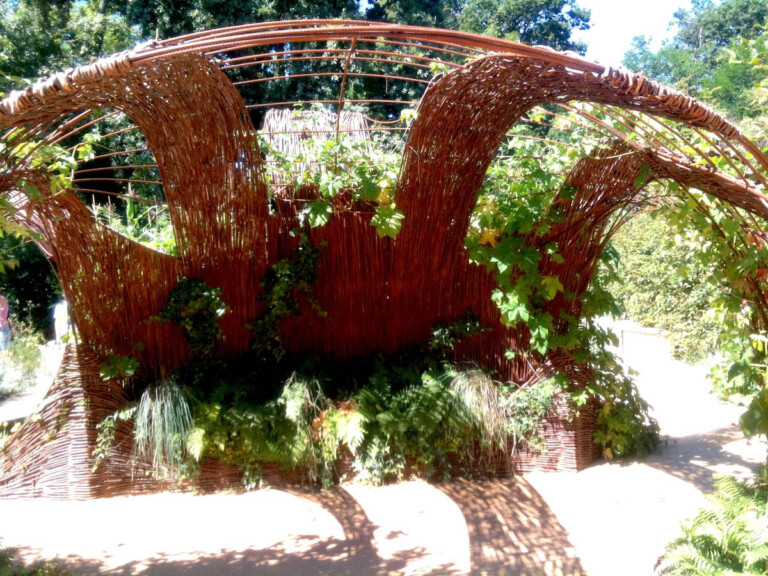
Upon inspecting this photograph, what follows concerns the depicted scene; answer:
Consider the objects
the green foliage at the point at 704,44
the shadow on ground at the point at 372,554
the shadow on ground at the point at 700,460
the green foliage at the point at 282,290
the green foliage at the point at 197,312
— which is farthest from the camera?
the green foliage at the point at 704,44

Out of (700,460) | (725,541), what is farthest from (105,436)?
(700,460)

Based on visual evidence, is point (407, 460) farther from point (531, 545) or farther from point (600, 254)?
point (600, 254)

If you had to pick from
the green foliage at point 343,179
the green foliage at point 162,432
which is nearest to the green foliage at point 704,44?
the green foliage at point 343,179

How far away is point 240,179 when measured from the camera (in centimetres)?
511

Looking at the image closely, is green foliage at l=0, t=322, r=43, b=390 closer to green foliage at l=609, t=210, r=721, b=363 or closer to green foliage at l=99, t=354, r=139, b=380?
green foliage at l=99, t=354, r=139, b=380

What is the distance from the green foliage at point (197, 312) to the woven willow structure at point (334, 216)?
0.12 meters

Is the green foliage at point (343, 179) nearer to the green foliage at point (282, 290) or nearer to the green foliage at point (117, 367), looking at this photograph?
the green foliage at point (282, 290)

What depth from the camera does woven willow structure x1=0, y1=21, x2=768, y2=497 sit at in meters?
3.33

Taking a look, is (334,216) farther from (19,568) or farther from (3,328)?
(3,328)

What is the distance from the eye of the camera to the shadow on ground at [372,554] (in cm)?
384

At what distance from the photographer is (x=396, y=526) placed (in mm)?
4473

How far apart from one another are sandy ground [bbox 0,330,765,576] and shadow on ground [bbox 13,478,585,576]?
12mm

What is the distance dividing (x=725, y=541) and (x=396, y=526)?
7.01 ft

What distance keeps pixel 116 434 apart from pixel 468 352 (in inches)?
123
